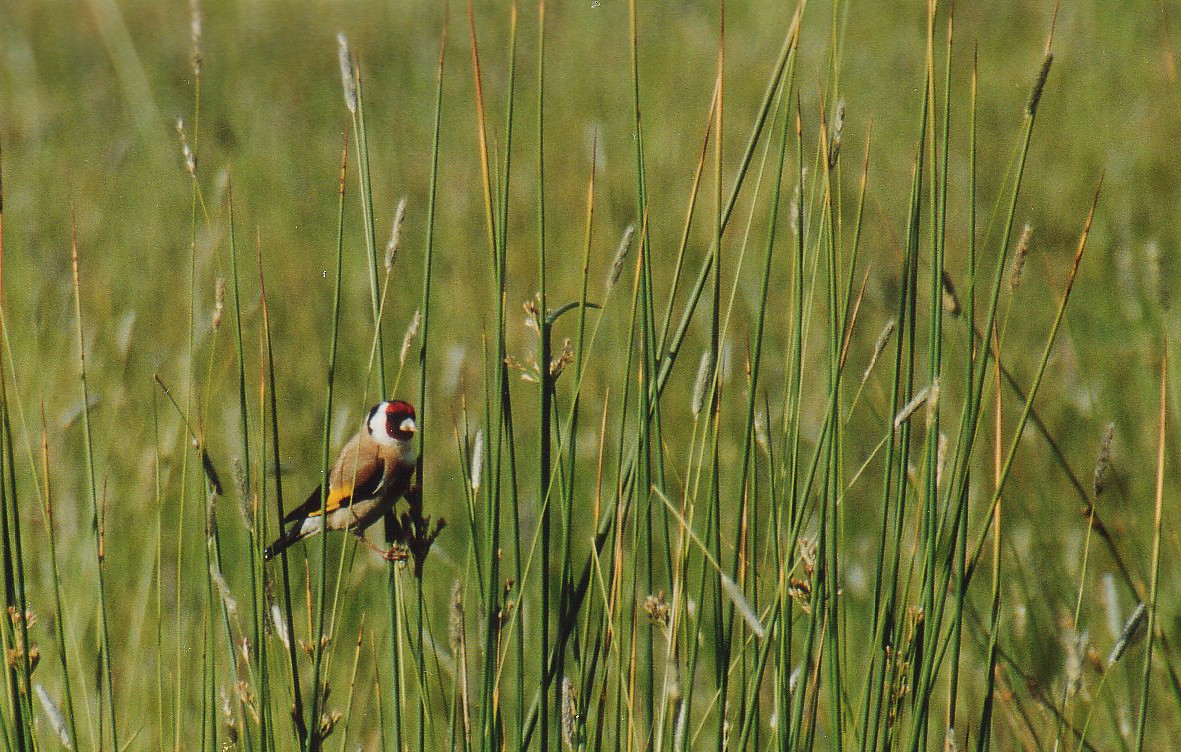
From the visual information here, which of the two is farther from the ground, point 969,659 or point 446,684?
point 969,659

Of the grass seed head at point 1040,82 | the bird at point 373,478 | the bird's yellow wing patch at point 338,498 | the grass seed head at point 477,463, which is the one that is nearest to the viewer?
the grass seed head at point 1040,82

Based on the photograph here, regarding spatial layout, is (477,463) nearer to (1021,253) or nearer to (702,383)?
(702,383)

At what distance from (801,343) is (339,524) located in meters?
0.84

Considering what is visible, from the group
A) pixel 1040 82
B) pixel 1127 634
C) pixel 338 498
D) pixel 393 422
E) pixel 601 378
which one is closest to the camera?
pixel 1040 82

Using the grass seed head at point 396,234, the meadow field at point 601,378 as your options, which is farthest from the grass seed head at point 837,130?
the grass seed head at point 396,234

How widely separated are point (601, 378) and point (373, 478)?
1164 mm

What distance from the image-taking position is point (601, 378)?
102 inches

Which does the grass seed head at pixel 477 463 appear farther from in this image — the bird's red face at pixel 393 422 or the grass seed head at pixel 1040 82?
the grass seed head at pixel 1040 82

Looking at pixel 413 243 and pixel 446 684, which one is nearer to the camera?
pixel 446 684

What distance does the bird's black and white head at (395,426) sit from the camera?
4.70 feet

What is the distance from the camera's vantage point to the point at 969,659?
1.80 m

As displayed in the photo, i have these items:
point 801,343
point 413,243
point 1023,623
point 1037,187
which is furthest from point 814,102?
point 801,343

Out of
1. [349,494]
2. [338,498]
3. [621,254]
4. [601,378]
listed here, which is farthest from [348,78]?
[601,378]

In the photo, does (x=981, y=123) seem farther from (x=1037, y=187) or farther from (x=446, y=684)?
(x=446, y=684)
